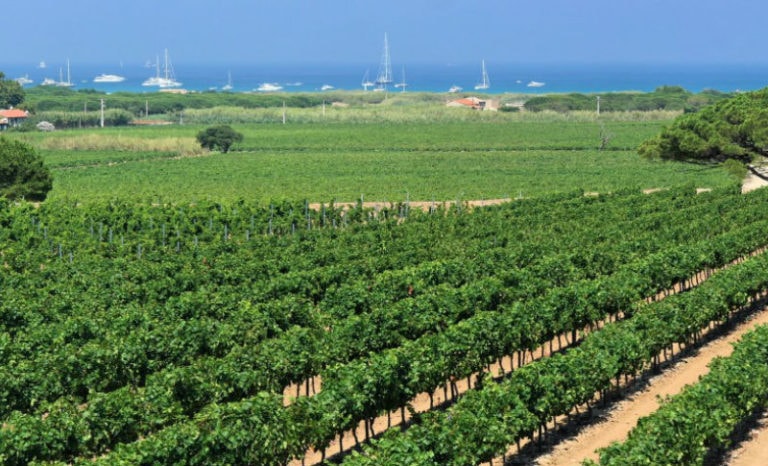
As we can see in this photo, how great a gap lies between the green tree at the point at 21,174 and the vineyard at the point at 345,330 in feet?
53.1

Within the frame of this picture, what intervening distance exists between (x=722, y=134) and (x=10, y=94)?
489 ft

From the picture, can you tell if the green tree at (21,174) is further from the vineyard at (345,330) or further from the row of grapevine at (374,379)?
the row of grapevine at (374,379)

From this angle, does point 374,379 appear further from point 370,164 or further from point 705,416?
point 370,164

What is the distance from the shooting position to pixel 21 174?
2406 inches

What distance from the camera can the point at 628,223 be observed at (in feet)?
141

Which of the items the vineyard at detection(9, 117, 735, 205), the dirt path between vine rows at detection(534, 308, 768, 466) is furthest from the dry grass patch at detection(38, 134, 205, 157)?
the dirt path between vine rows at detection(534, 308, 768, 466)

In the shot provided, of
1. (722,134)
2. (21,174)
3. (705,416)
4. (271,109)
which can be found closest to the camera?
(705,416)

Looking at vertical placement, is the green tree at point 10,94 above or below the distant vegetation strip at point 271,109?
above

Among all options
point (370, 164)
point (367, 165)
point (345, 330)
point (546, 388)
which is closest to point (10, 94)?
point (370, 164)

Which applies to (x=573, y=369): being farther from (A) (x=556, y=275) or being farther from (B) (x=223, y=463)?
(A) (x=556, y=275)

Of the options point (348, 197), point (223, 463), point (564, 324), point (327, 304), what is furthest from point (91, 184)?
point (223, 463)

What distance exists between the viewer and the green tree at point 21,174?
6041 centimetres

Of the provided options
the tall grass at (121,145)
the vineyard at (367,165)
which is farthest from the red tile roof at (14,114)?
the tall grass at (121,145)

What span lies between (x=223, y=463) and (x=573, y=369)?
791cm
